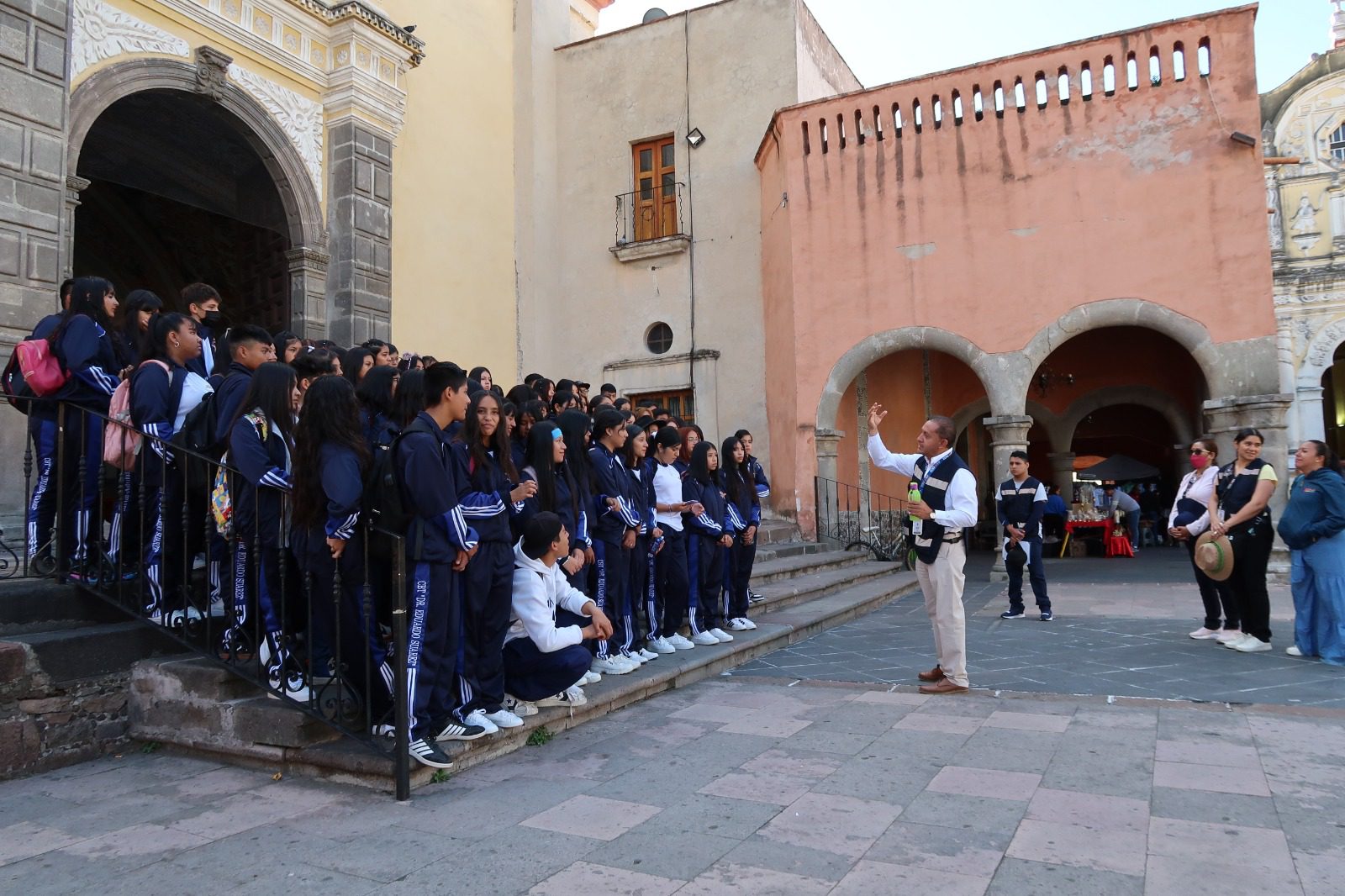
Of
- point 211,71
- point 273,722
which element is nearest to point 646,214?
point 211,71

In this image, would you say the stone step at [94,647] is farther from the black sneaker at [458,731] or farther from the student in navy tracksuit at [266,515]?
the black sneaker at [458,731]

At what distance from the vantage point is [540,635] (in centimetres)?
478

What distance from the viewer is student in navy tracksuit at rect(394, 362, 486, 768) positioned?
4.06 m

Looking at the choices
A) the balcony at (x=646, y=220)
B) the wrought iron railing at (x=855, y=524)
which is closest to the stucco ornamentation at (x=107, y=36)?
the balcony at (x=646, y=220)

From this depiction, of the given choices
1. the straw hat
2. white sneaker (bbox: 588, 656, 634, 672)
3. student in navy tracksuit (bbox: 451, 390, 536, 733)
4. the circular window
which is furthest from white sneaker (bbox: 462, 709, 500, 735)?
the circular window

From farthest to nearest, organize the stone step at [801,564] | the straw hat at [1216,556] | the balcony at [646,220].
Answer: the balcony at [646,220]
the stone step at [801,564]
the straw hat at [1216,556]

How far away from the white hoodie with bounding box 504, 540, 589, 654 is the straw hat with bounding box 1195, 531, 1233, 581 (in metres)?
5.18

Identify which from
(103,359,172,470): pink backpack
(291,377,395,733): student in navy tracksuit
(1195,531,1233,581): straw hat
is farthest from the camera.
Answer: (1195,531,1233,581): straw hat

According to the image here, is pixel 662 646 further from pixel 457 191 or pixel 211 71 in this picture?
pixel 457 191

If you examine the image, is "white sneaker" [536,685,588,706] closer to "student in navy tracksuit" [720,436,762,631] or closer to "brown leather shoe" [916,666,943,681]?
"brown leather shoe" [916,666,943,681]

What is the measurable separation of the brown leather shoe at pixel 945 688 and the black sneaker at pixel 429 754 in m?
3.16

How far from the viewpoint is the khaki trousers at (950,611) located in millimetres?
5785

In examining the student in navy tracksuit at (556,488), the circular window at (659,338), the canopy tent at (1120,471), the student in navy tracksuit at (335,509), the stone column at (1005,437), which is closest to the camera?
the student in navy tracksuit at (335,509)

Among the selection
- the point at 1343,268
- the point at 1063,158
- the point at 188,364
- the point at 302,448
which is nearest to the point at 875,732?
the point at 302,448
